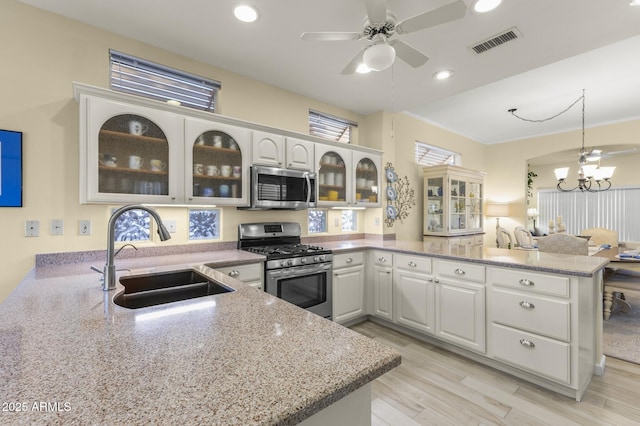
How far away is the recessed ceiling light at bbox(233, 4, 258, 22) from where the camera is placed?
2010 mm

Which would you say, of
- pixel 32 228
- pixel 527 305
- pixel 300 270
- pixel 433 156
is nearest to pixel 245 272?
pixel 300 270

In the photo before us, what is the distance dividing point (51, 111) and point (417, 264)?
3.29 meters

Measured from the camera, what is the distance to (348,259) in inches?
124

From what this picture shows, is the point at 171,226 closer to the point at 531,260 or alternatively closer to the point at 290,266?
the point at 290,266

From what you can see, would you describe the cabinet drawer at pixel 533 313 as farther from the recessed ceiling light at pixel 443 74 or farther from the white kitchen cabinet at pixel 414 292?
the recessed ceiling light at pixel 443 74

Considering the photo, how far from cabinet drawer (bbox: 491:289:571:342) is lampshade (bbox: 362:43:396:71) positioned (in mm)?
1947

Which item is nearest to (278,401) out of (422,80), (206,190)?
(206,190)

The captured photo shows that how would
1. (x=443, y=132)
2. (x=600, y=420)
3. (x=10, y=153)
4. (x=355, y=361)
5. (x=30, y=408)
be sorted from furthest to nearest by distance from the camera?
1. (x=443, y=132)
2. (x=10, y=153)
3. (x=600, y=420)
4. (x=355, y=361)
5. (x=30, y=408)

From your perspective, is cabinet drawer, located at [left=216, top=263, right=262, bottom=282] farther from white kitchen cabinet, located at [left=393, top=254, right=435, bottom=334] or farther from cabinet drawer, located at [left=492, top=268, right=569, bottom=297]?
cabinet drawer, located at [left=492, top=268, right=569, bottom=297]

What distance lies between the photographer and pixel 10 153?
1930mm

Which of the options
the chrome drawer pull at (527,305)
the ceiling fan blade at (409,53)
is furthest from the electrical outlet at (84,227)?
the chrome drawer pull at (527,305)

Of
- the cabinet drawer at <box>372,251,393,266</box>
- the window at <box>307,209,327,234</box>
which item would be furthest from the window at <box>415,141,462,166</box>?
the cabinet drawer at <box>372,251,393,266</box>

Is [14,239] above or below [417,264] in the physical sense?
above

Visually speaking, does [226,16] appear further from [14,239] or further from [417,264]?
[417,264]
